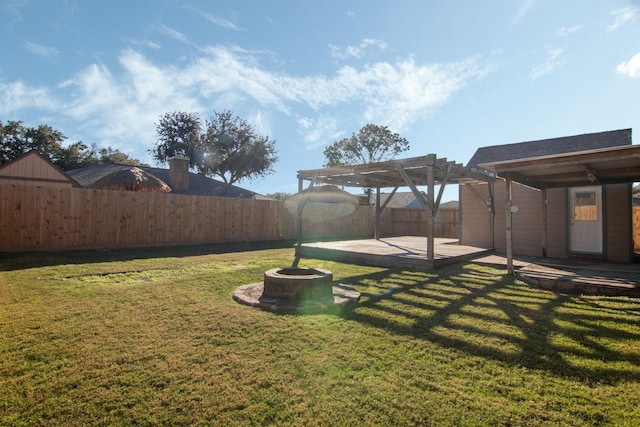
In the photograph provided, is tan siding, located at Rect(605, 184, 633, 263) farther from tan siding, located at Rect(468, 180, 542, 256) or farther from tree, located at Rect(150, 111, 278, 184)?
tree, located at Rect(150, 111, 278, 184)

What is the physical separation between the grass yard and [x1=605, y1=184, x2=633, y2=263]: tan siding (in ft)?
14.7

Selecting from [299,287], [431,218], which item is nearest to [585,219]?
[431,218]

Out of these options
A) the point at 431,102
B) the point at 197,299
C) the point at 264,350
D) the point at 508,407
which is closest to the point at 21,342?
the point at 197,299

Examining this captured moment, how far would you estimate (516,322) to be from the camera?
3.52 m

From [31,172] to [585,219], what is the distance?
71.9 feet

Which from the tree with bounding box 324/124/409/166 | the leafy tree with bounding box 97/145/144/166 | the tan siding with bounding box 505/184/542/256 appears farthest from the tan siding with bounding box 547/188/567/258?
the leafy tree with bounding box 97/145/144/166

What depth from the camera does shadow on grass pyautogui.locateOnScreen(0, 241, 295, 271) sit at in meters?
6.71

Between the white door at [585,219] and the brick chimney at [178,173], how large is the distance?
59.7 ft

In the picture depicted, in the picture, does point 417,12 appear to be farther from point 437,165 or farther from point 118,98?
point 118,98

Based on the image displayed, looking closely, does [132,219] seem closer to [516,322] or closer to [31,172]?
[31,172]

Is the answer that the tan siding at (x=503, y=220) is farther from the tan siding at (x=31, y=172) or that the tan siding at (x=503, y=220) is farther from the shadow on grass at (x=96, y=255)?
the tan siding at (x=31, y=172)

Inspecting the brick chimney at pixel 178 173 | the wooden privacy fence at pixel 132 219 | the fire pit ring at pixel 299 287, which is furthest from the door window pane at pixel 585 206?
the brick chimney at pixel 178 173

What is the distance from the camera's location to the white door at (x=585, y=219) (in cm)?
811

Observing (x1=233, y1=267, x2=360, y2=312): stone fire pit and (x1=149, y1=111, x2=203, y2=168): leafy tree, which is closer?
(x1=233, y1=267, x2=360, y2=312): stone fire pit
